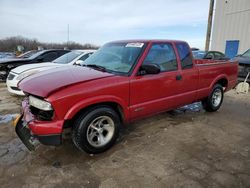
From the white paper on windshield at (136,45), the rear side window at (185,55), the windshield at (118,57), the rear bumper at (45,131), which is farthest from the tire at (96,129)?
the rear side window at (185,55)

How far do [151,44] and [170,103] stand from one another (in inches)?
48.5

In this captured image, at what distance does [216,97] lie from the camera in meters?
5.76

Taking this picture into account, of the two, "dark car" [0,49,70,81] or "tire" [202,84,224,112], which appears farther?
"dark car" [0,49,70,81]

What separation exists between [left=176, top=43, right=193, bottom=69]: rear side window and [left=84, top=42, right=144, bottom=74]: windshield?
3.39ft

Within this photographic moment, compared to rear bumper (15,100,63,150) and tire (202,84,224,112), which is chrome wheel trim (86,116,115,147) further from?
tire (202,84,224,112)

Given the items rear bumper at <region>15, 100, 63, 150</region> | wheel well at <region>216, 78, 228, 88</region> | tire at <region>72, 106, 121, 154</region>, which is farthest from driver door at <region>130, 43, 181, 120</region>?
wheel well at <region>216, 78, 228, 88</region>

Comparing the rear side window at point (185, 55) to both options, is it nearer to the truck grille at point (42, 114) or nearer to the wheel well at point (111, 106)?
the wheel well at point (111, 106)

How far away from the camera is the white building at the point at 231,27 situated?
606 inches

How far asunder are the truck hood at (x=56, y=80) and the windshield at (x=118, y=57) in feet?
1.06

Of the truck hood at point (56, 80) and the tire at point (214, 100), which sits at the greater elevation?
the truck hood at point (56, 80)

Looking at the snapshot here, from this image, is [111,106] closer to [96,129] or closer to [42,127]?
[96,129]

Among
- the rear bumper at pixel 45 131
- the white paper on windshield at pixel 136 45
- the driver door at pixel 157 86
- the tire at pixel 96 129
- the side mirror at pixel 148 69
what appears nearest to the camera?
the rear bumper at pixel 45 131

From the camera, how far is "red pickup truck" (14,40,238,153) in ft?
9.57

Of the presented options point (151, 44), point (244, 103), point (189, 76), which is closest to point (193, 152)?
point (189, 76)
